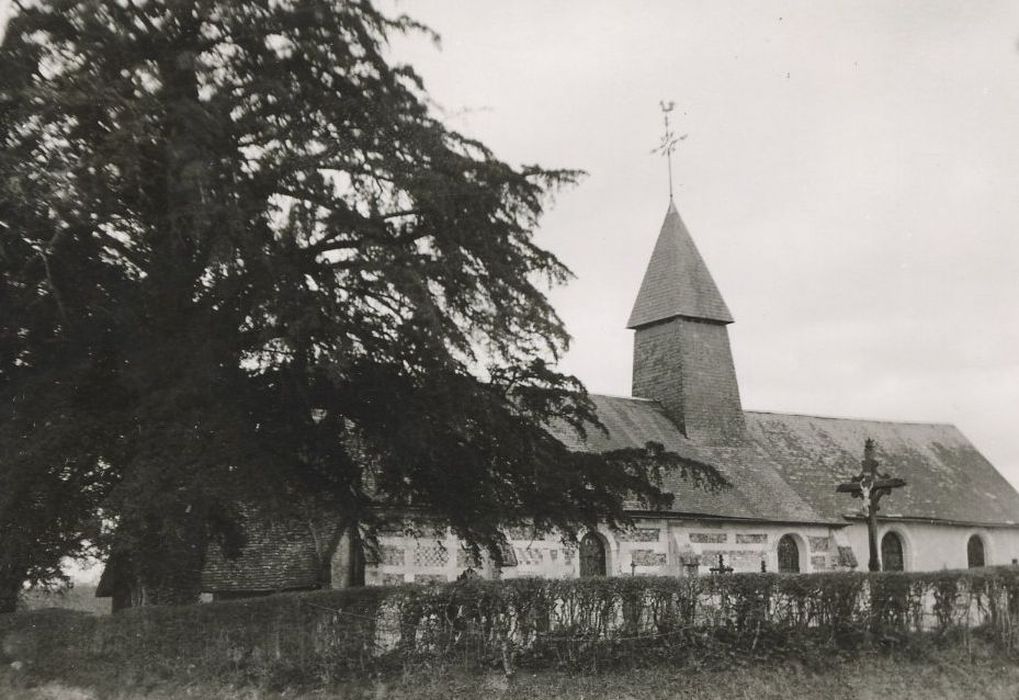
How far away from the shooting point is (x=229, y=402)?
11094 mm

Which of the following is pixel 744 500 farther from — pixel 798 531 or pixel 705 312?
pixel 705 312

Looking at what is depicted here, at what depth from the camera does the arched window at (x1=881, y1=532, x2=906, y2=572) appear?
2798 centimetres

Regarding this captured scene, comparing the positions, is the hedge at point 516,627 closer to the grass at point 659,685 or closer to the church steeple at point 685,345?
the grass at point 659,685

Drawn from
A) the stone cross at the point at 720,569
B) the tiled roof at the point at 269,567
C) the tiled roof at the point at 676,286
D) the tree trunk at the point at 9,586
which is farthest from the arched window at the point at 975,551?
the tree trunk at the point at 9,586

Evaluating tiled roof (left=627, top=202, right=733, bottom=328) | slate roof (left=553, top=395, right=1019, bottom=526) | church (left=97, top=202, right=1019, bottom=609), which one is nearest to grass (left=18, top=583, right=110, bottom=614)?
church (left=97, top=202, right=1019, bottom=609)

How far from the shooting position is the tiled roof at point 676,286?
28.9 meters

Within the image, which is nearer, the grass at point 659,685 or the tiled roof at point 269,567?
the grass at point 659,685

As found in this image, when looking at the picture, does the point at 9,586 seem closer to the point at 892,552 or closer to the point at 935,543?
the point at 892,552

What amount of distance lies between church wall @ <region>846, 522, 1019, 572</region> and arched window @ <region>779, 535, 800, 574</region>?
2.70 meters

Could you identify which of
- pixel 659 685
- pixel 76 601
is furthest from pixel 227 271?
pixel 76 601

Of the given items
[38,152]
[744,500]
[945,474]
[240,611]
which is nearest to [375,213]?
[38,152]

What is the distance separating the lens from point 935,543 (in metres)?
28.8

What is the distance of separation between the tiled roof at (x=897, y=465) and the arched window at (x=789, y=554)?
1.78 m

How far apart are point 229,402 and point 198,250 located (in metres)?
2.18
